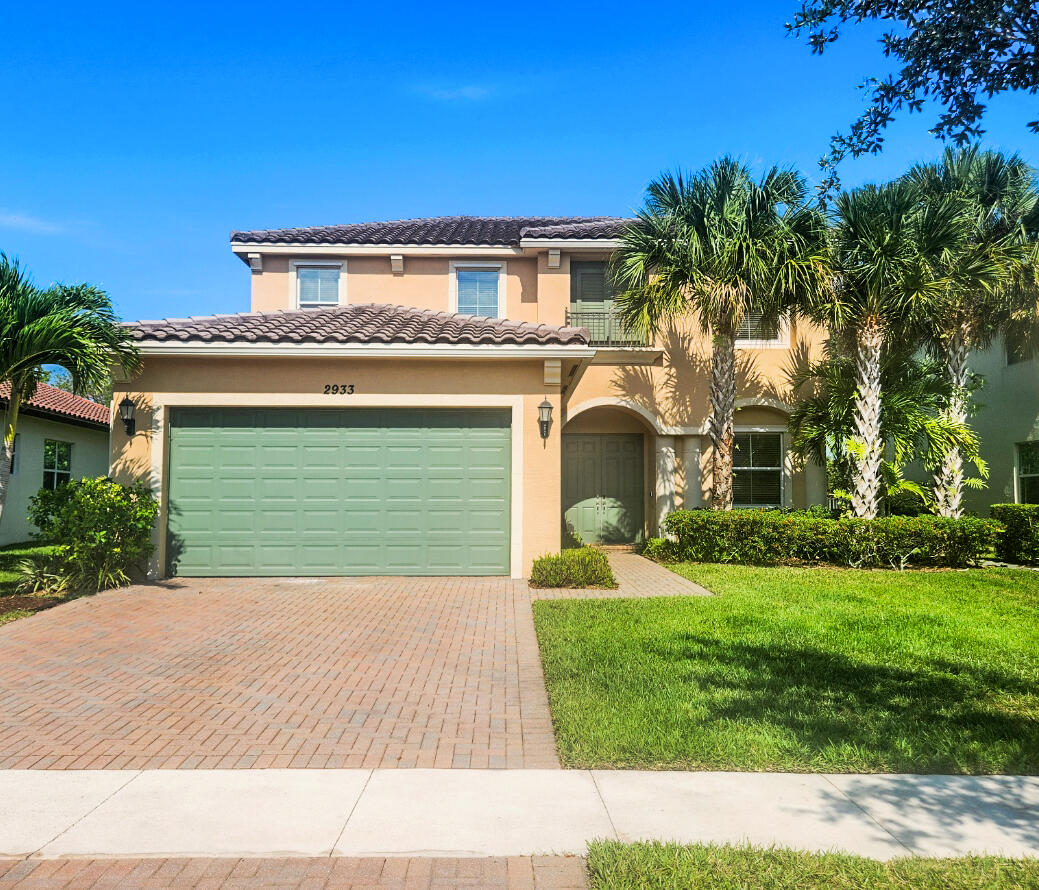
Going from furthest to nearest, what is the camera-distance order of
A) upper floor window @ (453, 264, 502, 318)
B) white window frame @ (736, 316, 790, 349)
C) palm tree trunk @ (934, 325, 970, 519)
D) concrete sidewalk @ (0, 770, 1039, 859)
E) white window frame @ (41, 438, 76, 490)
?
1. white window frame @ (41, 438, 76, 490)
2. upper floor window @ (453, 264, 502, 318)
3. white window frame @ (736, 316, 790, 349)
4. palm tree trunk @ (934, 325, 970, 519)
5. concrete sidewalk @ (0, 770, 1039, 859)

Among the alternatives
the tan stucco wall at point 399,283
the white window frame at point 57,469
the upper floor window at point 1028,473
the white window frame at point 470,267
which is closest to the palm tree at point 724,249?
the tan stucco wall at point 399,283

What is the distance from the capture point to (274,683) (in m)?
7.11

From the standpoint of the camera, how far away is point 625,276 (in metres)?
15.7

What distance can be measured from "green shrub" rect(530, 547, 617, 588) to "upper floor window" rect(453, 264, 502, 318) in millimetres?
8478

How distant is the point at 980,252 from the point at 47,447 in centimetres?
2299

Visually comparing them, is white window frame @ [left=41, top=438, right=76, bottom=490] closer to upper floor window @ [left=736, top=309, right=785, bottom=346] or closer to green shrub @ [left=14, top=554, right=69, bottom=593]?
green shrub @ [left=14, top=554, right=69, bottom=593]

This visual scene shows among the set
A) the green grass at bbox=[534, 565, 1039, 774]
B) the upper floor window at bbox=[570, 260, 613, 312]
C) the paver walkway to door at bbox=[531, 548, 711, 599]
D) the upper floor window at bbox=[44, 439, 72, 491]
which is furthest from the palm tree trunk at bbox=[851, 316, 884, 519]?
the upper floor window at bbox=[44, 439, 72, 491]

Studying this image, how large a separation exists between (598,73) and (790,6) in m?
7.68

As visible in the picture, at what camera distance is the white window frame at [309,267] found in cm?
1922

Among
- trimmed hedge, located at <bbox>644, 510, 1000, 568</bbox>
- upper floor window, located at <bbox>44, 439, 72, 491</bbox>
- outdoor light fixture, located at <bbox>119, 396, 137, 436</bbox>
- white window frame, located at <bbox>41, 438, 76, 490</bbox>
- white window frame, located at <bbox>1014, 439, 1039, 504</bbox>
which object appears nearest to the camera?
outdoor light fixture, located at <bbox>119, 396, 137, 436</bbox>

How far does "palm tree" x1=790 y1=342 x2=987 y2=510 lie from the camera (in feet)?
52.2

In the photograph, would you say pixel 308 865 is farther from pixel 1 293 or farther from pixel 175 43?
pixel 175 43

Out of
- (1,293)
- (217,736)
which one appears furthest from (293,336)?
(217,736)

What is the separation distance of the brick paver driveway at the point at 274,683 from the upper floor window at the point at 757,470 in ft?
28.7
